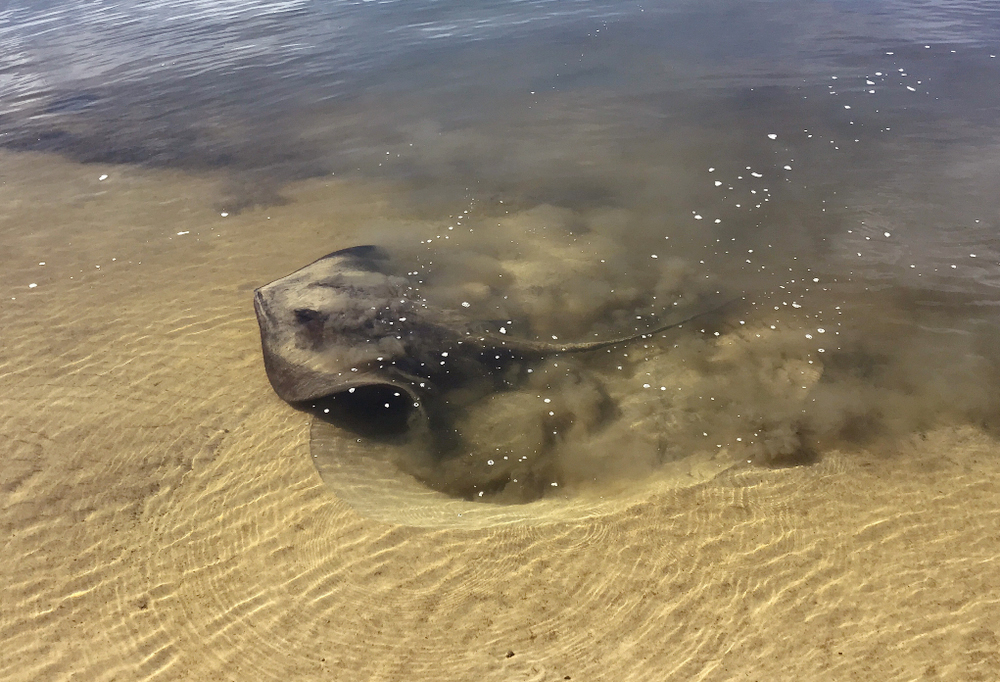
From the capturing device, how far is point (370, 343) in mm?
6383

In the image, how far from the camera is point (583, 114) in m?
11.3

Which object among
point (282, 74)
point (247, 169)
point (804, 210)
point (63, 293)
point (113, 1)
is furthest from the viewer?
point (113, 1)

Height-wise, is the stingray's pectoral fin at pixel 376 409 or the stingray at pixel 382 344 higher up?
the stingray at pixel 382 344

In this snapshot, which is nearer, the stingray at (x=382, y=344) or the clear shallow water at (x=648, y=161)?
the stingray at (x=382, y=344)

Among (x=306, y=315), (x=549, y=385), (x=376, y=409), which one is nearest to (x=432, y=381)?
(x=376, y=409)

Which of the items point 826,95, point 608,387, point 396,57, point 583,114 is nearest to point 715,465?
point 608,387

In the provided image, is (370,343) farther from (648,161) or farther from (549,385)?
(648,161)

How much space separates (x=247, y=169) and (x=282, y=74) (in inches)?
188

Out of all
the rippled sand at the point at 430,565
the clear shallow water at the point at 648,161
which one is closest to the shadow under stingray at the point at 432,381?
the clear shallow water at the point at 648,161

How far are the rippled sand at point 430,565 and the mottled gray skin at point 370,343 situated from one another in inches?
18.3

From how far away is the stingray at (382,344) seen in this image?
609 cm

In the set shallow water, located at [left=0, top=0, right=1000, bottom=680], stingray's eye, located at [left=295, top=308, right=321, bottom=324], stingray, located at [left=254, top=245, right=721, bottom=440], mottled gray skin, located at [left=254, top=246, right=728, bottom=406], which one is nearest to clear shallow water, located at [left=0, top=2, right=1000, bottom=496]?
shallow water, located at [left=0, top=0, right=1000, bottom=680]

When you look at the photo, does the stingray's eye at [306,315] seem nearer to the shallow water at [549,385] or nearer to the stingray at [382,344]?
the stingray at [382,344]

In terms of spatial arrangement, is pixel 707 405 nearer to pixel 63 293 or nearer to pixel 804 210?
pixel 804 210
